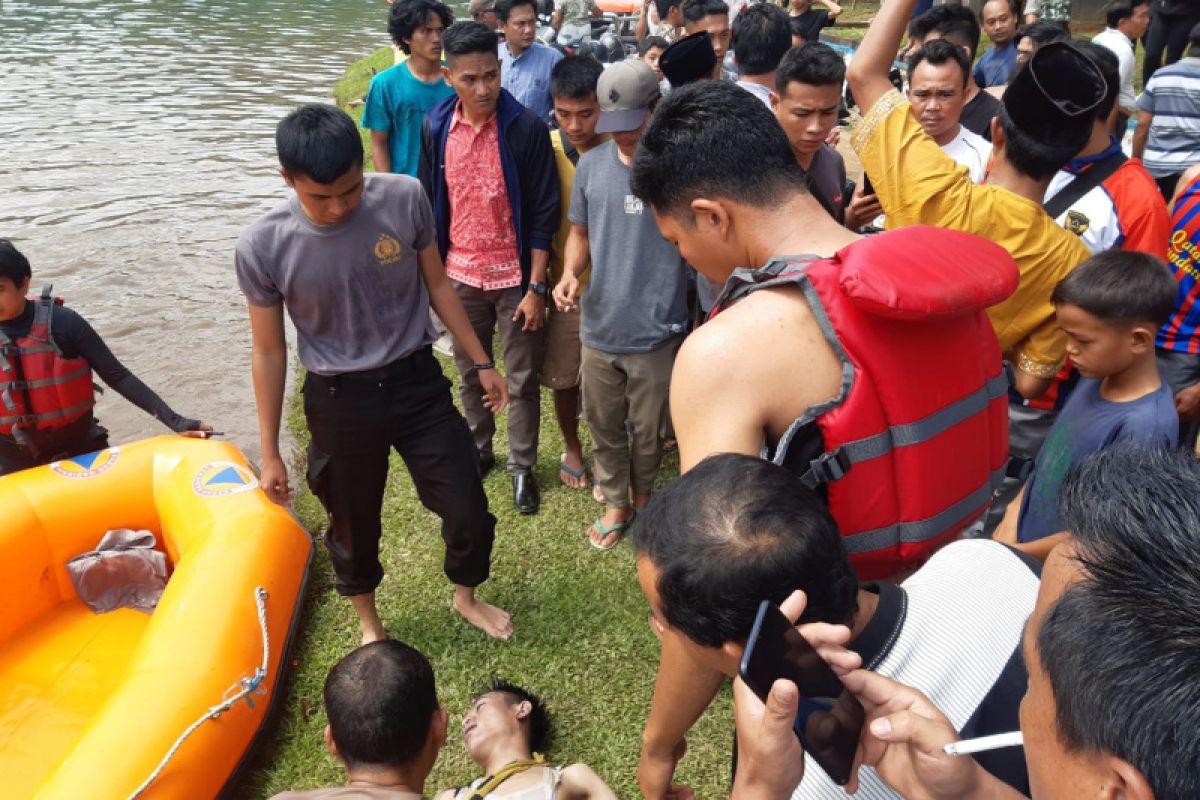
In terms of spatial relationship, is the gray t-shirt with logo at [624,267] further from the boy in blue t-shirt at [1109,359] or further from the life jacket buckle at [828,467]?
the life jacket buckle at [828,467]

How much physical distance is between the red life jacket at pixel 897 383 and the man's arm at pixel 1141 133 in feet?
14.0

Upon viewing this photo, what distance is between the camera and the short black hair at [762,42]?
4.30 meters

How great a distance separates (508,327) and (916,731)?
10.8 ft

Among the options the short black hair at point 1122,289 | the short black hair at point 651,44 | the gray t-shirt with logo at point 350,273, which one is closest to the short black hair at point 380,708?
the gray t-shirt with logo at point 350,273

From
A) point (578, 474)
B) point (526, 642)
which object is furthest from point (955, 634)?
point (578, 474)

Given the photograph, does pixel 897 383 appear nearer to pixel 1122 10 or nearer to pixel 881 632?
pixel 881 632

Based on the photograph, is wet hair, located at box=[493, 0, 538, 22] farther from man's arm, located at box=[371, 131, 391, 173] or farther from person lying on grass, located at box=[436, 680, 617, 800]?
person lying on grass, located at box=[436, 680, 617, 800]

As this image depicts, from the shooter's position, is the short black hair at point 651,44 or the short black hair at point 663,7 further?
the short black hair at point 663,7

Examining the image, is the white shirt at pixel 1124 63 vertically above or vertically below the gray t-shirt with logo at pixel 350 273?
above

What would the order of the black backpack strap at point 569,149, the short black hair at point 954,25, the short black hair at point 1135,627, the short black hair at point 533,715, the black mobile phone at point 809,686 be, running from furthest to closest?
the short black hair at point 954,25 < the black backpack strap at point 569,149 < the short black hair at point 533,715 < the black mobile phone at point 809,686 < the short black hair at point 1135,627

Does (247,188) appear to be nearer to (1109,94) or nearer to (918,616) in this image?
(1109,94)

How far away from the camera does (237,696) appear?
2945mm

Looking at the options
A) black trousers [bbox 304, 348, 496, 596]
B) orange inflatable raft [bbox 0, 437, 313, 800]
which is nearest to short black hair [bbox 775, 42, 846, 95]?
black trousers [bbox 304, 348, 496, 596]

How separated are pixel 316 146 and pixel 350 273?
0.45 meters
